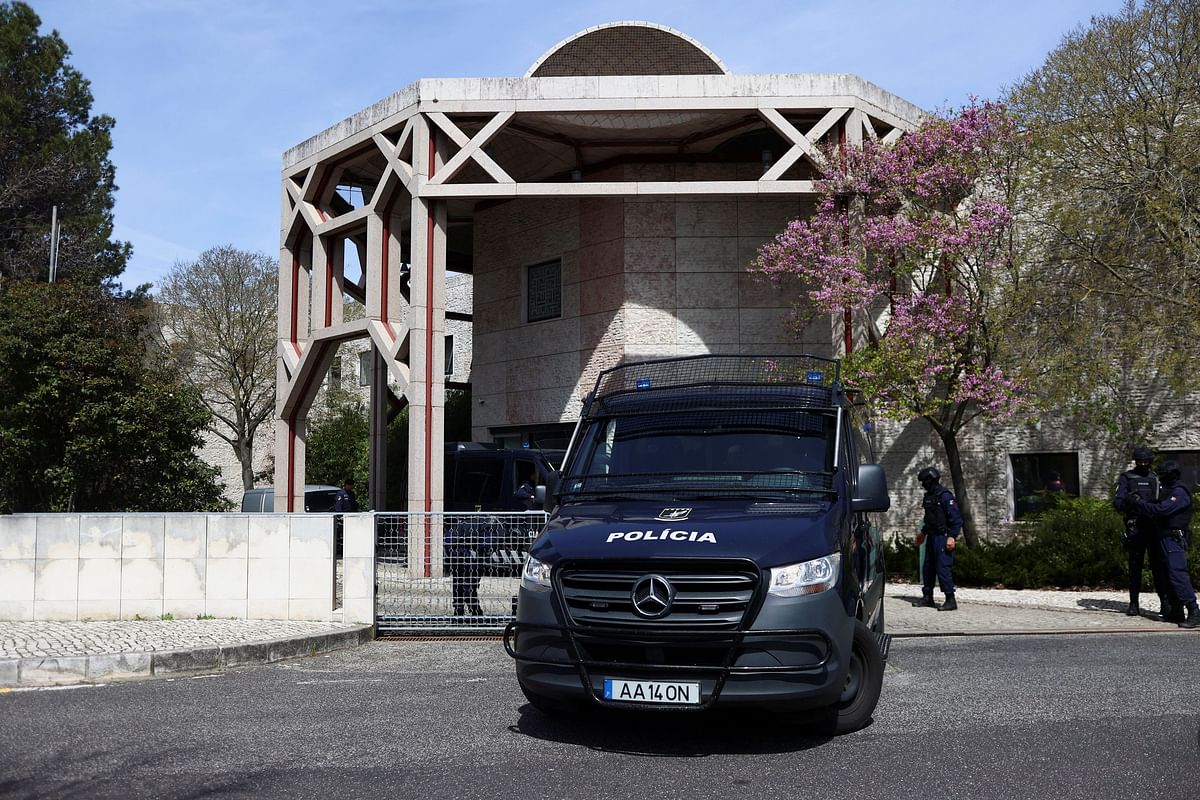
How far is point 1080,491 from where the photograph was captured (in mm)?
20453

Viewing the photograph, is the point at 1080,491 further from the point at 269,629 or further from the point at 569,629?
the point at 569,629

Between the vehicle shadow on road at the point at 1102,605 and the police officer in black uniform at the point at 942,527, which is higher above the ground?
the police officer in black uniform at the point at 942,527

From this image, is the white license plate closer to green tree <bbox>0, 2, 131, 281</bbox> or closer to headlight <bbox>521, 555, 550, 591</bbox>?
headlight <bbox>521, 555, 550, 591</bbox>

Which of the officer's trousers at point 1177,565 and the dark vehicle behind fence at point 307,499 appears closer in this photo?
the officer's trousers at point 1177,565

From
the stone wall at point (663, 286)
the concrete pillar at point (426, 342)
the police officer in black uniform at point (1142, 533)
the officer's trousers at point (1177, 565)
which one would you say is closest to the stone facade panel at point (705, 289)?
the stone wall at point (663, 286)

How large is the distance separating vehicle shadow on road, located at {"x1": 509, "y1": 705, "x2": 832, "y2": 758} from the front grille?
784 millimetres

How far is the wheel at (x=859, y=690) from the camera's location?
6.16 m

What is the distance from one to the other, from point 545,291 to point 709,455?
57.9ft

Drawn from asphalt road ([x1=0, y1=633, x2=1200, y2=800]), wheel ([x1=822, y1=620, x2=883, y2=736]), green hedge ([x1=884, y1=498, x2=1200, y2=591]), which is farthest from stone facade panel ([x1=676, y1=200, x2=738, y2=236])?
wheel ([x1=822, y1=620, x2=883, y2=736])

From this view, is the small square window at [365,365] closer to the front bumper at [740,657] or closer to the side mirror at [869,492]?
the side mirror at [869,492]

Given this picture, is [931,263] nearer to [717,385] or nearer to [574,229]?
[574,229]

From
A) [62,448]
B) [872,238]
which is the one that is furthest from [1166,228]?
[62,448]

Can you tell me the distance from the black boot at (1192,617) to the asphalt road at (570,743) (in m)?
3.15

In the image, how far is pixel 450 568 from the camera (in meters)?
10.8
